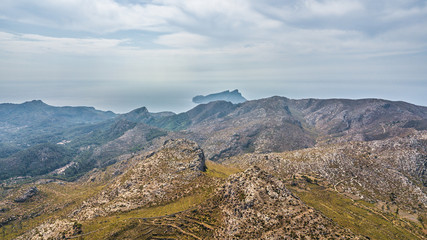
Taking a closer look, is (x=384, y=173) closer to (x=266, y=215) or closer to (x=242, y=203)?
(x=266, y=215)

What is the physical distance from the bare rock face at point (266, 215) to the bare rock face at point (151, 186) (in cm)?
3209

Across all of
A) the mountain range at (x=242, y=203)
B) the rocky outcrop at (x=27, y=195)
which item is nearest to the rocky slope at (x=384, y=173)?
the mountain range at (x=242, y=203)

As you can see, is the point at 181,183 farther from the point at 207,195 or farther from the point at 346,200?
the point at 346,200

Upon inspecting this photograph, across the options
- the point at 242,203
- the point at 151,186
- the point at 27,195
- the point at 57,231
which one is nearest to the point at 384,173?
the point at 242,203

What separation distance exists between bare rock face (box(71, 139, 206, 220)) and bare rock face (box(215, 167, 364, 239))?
1263 inches

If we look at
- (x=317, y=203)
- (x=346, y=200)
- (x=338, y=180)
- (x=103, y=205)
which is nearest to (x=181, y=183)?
(x=103, y=205)

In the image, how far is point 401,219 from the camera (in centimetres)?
13488

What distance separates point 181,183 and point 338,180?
140 meters

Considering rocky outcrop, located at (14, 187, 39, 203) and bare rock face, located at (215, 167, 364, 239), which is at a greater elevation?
bare rock face, located at (215, 167, 364, 239)

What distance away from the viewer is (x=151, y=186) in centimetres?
12700

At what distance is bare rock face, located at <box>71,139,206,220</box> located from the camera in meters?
114

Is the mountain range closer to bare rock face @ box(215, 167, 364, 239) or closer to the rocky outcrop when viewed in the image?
bare rock face @ box(215, 167, 364, 239)

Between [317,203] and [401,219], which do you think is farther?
[317,203]

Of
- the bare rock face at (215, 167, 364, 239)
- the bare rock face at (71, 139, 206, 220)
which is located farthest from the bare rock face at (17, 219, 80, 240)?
the bare rock face at (215, 167, 364, 239)
